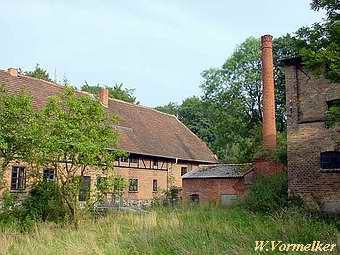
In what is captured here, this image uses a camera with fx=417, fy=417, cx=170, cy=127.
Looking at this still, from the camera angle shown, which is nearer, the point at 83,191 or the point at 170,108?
the point at 83,191

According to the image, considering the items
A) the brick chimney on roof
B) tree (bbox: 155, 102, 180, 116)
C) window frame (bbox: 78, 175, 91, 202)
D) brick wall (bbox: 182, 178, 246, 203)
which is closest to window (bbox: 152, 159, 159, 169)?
brick wall (bbox: 182, 178, 246, 203)

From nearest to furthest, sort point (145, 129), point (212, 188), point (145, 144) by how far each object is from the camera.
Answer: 1. point (212, 188)
2. point (145, 144)
3. point (145, 129)

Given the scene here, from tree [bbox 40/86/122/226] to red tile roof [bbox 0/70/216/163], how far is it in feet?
38.7

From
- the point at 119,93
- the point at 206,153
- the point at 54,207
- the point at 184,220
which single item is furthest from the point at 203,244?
the point at 119,93

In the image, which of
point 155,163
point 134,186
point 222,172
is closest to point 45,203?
point 134,186

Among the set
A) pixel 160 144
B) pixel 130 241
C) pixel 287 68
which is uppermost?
pixel 287 68

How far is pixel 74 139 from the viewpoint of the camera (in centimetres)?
1502

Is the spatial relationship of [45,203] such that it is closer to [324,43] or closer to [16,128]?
[16,128]

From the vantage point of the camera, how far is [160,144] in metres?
35.4

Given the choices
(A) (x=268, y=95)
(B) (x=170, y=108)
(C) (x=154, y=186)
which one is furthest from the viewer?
(B) (x=170, y=108)

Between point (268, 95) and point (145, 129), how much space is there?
1225 centimetres

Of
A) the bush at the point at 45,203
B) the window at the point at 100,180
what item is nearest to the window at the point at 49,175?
the bush at the point at 45,203

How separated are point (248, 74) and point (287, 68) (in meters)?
19.4

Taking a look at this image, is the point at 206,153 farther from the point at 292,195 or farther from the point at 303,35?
the point at 303,35
